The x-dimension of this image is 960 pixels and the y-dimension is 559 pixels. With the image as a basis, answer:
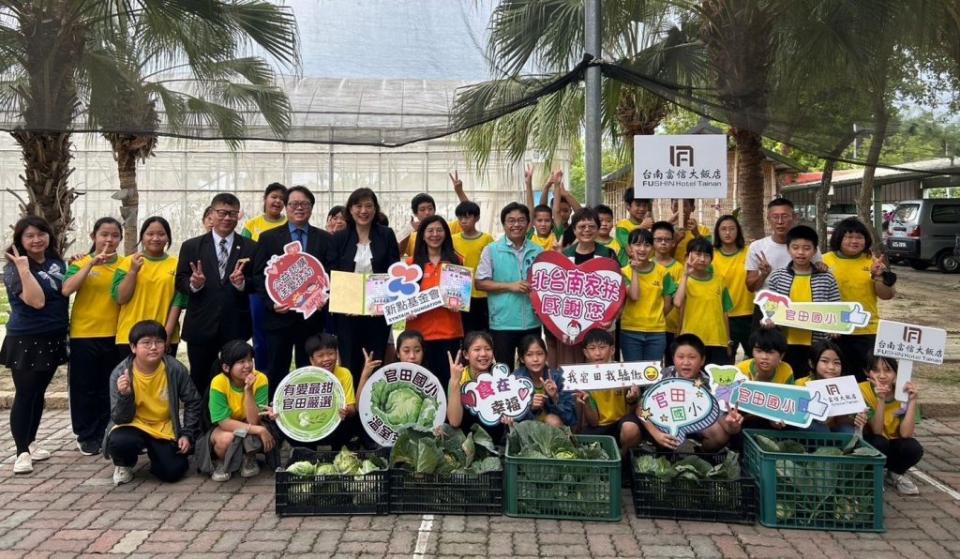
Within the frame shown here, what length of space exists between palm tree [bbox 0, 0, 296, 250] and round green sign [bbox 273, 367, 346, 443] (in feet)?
6.23

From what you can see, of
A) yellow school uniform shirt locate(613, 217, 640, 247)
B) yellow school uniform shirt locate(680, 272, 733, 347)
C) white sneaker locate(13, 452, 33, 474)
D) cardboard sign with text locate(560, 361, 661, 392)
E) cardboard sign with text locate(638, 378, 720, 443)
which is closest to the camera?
cardboard sign with text locate(638, 378, 720, 443)

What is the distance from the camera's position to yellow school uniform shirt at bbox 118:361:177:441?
4598 millimetres

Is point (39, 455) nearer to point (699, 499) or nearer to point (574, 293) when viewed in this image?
point (574, 293)

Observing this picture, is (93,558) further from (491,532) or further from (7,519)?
(491,532)

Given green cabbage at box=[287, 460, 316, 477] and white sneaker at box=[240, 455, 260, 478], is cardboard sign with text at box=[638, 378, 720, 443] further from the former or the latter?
white sneaker at box=[240, 455, 260, 478]

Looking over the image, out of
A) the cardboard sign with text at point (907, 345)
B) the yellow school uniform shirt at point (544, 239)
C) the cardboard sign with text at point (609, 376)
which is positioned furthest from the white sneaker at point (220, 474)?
the cardboard sign with text at point (907, 345)

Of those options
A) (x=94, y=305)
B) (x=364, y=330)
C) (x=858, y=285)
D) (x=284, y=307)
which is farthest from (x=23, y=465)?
(x=858, y=285)

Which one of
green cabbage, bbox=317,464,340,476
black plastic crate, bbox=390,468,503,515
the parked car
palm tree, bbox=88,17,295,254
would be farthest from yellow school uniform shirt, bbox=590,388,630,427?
the parked car

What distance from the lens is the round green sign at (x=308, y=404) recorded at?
4.52 m

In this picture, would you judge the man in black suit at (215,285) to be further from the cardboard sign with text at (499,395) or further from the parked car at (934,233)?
the parked car at (934,233)

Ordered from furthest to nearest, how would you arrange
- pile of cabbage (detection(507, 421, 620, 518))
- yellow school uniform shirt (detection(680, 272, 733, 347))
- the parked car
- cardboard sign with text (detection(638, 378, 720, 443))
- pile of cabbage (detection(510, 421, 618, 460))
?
1. the parked car
2. yellow school uniform shirt (detection(680, 272, 733, 347))
3. cardboard sign with text (detection(638, 378, 720, 443))
4. pile of cabbage (detection(510, 421, 618, 460))
5. pile of cabbage (detection(507, 421, 620, 518))

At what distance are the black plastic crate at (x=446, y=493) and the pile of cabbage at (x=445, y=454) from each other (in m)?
0.04

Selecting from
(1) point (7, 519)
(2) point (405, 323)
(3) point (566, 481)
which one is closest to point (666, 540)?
(3) point (566, 481)

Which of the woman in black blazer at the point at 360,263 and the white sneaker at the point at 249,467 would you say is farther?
the woman in black blazer at the point at 360,263
